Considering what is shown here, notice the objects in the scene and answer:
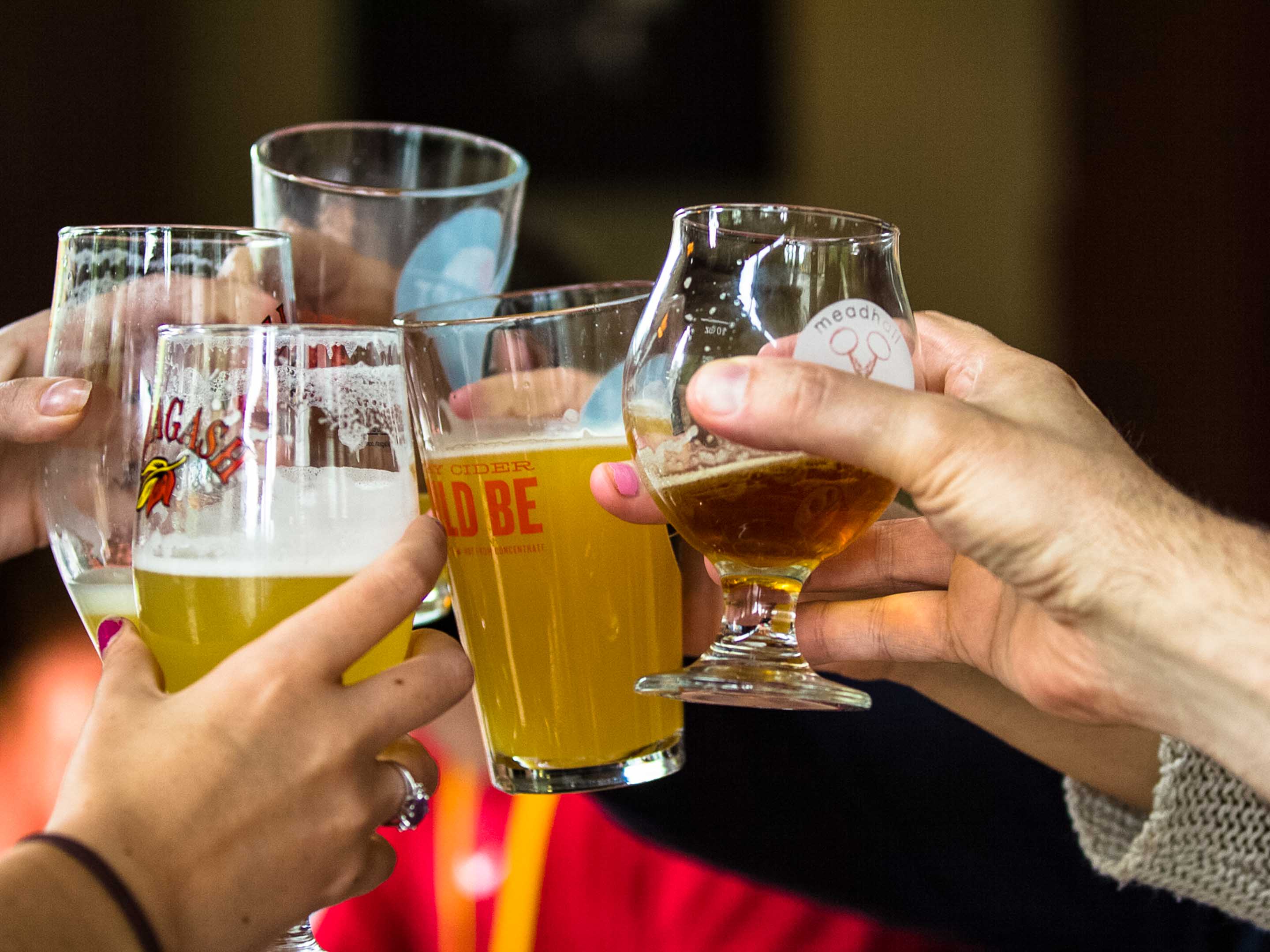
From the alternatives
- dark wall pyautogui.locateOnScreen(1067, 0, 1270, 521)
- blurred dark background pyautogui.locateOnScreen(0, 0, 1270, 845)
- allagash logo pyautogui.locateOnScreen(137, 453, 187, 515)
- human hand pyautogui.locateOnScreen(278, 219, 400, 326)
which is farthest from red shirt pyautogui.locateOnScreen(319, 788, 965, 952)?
blurred dark background pyautogui.locateOnScreen(0, 0, 1270, 845)

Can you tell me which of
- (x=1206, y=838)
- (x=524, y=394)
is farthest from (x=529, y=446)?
(x=1206, y=838)

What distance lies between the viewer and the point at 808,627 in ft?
3.39

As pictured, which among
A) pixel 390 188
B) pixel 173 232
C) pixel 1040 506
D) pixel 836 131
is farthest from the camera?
pixel 836 131

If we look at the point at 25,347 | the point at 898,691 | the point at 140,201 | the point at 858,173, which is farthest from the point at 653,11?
the point at 25,347

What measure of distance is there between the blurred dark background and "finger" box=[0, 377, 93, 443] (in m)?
3.36

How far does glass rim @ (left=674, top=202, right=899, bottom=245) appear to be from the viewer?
2.39 ft

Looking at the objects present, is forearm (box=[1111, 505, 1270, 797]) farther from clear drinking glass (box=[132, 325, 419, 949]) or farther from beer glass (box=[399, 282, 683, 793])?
clear drinking glass (box=[132, 325, 419, 949])

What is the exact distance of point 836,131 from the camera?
4520mm

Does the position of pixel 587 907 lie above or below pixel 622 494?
below

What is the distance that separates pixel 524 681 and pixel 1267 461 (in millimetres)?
3654

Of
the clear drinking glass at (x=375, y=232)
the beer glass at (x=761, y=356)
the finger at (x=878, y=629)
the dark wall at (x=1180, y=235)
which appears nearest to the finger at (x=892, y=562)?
the finger at (x=878, y=629)

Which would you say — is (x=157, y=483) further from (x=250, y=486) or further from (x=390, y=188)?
(x=390, y=188)

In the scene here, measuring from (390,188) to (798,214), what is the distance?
20.4 inches

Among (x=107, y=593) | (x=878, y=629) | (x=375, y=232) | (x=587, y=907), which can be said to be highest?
(x=375, y=232)
